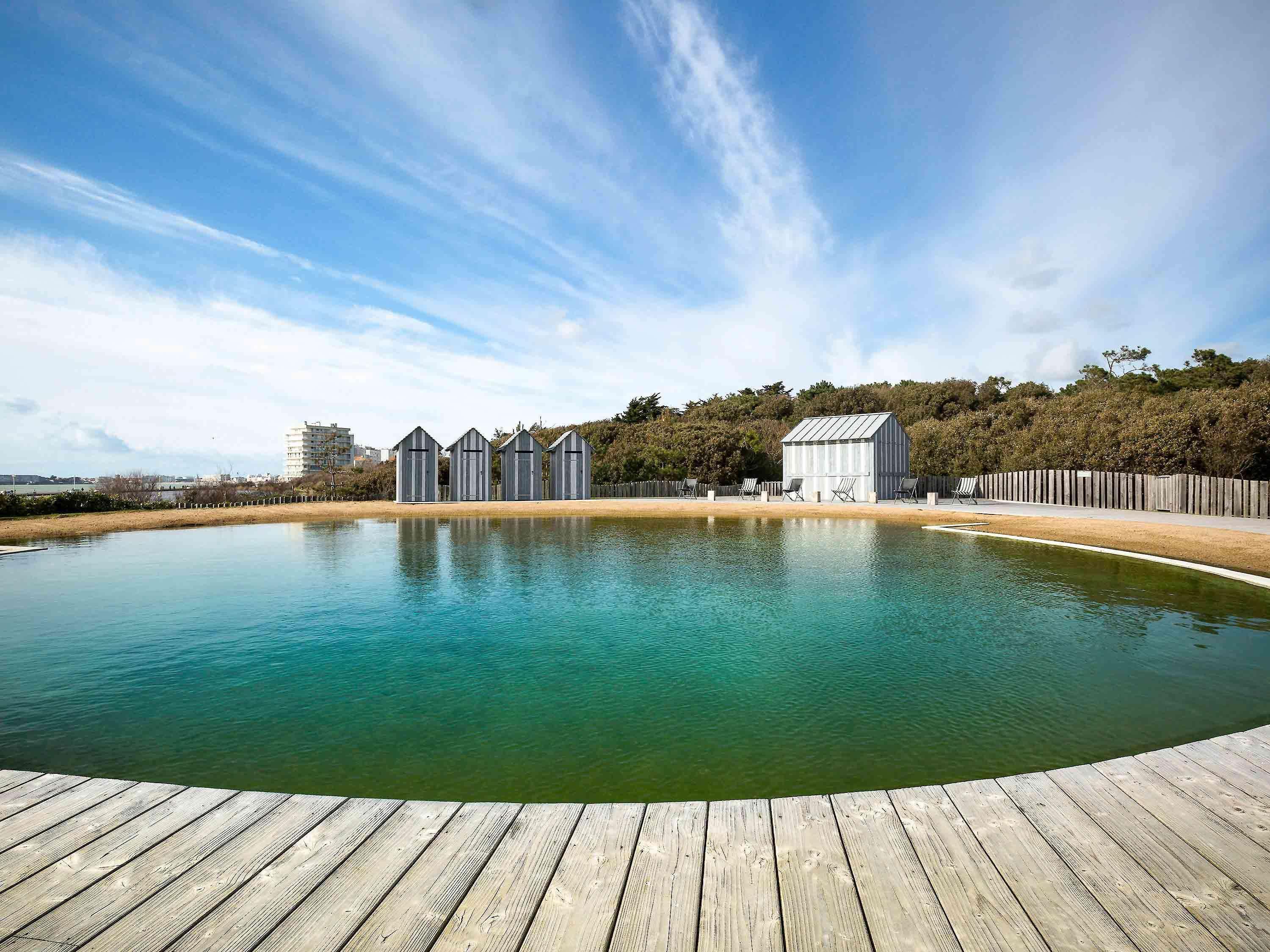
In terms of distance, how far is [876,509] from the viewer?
71.7 ft

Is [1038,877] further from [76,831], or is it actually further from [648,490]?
[648,490]

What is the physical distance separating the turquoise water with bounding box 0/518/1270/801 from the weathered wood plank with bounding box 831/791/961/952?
92 cm

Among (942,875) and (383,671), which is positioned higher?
(942,875)

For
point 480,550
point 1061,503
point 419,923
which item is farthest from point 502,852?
point 1061,503

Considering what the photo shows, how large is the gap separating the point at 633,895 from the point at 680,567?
8.93 metres

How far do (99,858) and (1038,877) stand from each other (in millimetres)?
3353

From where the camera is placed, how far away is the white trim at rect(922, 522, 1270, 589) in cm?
924

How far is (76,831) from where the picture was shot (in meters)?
2.49

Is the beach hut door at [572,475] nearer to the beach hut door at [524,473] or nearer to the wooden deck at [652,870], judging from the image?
the beach hut door at [524,473]

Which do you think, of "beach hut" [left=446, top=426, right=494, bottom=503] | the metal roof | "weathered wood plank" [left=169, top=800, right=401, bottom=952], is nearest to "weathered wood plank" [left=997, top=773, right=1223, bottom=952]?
"weathered wood plank" [left=169, top=800, right=401, bottom=952]

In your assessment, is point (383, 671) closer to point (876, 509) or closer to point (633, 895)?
point (633, 895)

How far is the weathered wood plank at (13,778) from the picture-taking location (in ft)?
9.83

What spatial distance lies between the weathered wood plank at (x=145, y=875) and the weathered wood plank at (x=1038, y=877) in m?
2.82

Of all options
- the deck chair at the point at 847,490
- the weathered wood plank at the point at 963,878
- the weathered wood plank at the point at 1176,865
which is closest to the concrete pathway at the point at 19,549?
the weathered wood plank at the point at 963,878
